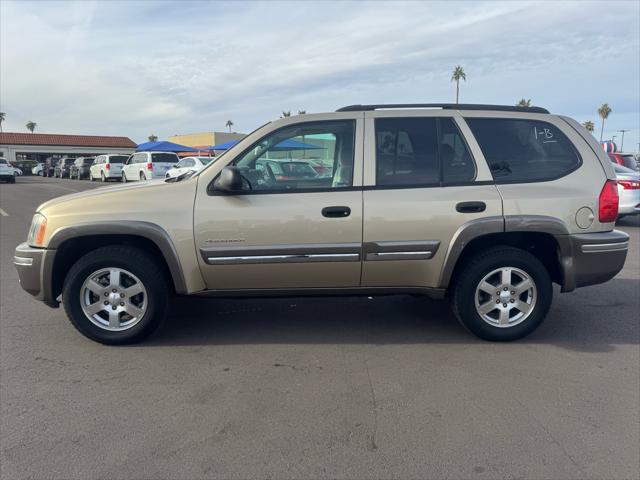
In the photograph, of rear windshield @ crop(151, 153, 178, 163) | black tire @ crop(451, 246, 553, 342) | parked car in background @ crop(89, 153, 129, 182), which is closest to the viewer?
black tire @ crop(451, 246, 553, 342)

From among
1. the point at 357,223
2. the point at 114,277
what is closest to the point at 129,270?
the point at 114,277

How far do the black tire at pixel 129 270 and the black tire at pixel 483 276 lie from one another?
8.01ft

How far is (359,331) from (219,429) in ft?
6.06

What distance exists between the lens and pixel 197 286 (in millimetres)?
4121

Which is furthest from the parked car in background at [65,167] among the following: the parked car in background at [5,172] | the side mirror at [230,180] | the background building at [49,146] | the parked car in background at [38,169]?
the side mirror at [230,180]

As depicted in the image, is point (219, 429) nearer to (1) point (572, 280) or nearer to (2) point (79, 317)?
(2) point (79, 317)

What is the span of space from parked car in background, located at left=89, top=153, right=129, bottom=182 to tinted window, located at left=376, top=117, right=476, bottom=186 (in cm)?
2855

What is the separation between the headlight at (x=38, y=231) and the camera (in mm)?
4062

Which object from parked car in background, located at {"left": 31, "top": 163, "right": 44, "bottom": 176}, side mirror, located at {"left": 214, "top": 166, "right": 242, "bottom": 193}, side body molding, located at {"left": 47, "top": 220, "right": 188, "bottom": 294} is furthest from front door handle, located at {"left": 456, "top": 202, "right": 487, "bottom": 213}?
parked car in background, located at {"left": 31, "top": 163, "right": 44, "bottom": 176}

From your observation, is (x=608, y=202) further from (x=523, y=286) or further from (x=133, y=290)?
(x=133, y=290)

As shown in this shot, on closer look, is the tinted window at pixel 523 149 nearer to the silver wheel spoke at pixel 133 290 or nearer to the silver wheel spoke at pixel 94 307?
the silver wheel spoke at pixel 133 290

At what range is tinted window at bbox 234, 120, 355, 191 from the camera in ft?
13.4

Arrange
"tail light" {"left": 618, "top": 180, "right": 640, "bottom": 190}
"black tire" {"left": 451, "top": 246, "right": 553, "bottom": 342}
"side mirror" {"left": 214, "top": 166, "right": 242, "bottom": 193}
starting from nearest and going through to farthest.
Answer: "side mirror" {"left": 214, "top": 166, "right": 242, "bottom": 193} < "black tire" {"left": 451, "top": 246, "right": 553, "bottom": 342} < "tail light" {"left": 618, "top": 180, "right": 640, "bottom": 190}

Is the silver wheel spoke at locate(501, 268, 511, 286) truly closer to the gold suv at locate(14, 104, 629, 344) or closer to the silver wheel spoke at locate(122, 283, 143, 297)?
the gold suv at locate(14, 104, 629, 344)
